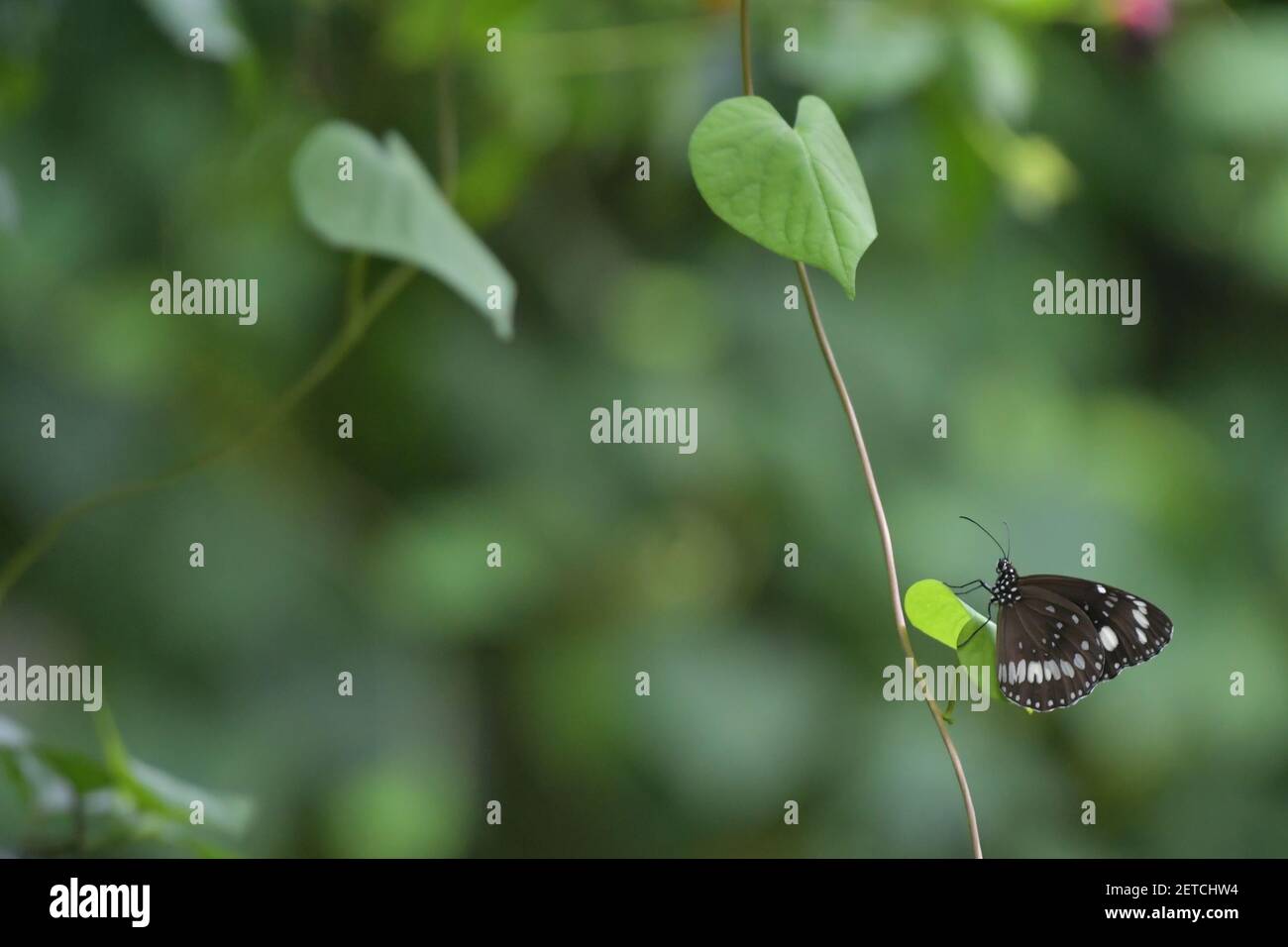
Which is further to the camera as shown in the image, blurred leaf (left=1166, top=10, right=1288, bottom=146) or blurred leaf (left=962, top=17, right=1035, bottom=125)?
blurred leaf (left=1166, top=10, right=1288, bottom=146)

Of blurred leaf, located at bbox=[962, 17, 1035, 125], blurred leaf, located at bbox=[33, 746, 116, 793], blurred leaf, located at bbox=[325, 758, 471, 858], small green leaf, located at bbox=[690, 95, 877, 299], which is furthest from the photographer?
blurred leaf, located at bbox=[325, 758, 471, 858]

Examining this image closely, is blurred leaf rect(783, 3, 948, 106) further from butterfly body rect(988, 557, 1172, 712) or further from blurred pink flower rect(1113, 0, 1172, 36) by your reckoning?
butterfly body rect(988, 557, 1172, 712)

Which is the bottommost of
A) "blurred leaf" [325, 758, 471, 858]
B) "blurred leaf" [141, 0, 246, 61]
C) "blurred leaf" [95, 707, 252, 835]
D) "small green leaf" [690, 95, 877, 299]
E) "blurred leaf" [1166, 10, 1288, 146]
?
"blurred leaf" [325, 758, 471, 858]

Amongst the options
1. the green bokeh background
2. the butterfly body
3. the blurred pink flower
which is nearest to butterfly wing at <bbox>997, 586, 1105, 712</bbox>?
the butterfly body

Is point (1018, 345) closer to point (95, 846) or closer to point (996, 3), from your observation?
point (996, 3)

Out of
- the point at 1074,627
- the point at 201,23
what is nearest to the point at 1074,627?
the point at 1074,627

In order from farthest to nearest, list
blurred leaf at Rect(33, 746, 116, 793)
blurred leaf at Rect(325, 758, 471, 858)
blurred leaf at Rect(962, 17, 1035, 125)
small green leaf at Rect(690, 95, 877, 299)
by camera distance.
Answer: blurred leaf at Rect(325, 758, 471, 858) → blurred leaf at Rect(962, 17, 1035, 125) → blurred leaf at Rect(33, 746, 116, 793) → small green leaf at Rect(690, 95, 877, 299)
